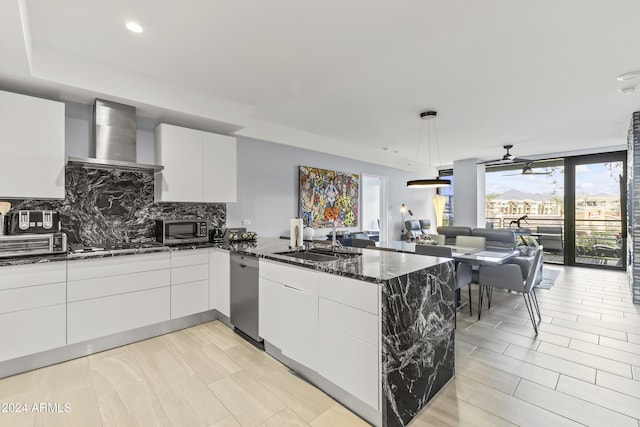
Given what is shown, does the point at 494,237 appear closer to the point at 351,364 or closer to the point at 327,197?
the point at 327,197

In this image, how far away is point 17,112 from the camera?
2.37 metres

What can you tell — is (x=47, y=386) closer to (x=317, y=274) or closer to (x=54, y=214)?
(x=54, y=214)

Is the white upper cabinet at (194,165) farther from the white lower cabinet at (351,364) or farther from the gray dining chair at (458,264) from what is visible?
the gray dining chair at (458,264)

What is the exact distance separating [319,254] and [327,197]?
292 cm

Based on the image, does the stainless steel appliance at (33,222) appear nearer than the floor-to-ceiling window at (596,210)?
Yes

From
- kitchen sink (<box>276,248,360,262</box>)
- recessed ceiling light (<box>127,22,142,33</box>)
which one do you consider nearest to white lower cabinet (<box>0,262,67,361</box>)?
kitchen sink (<box>276,248,360,262</box>)

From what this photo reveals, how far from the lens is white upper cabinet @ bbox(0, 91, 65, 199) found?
92.0 inches

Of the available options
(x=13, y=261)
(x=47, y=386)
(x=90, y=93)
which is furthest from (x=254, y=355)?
(x=90, y=93)

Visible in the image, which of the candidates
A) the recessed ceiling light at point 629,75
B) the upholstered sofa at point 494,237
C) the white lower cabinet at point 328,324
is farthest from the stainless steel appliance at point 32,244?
the recessed ceiling light at point 629,75

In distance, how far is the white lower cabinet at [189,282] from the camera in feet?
9.77

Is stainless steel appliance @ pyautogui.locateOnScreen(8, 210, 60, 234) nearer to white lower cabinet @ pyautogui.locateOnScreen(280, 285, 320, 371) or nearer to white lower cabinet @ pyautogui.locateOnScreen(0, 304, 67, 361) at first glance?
white lower cabinet @ pyautogui.locateOnScreen(0, 304, 67, 361)

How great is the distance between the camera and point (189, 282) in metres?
3.08

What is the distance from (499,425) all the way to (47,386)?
307 cm

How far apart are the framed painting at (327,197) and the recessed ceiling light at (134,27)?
3091 millimetres
